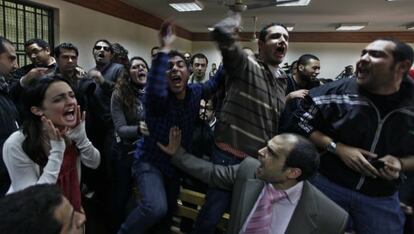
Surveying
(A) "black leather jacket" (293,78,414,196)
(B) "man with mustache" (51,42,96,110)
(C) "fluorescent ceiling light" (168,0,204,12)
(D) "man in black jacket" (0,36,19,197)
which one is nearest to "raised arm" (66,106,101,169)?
(D) "man in black jacket" (0,36,19,197)

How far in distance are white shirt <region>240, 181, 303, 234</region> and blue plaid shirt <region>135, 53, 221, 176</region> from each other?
0.77m

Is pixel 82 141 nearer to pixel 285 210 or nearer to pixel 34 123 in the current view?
pixel 34 123

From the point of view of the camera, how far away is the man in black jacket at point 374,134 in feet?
5.26

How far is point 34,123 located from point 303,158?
1.33 meters

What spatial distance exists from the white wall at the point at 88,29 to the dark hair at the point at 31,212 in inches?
199

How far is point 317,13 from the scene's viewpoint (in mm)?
8633

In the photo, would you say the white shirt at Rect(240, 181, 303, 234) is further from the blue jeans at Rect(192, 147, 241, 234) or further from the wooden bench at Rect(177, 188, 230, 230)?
the wooden bench at Rect(177, 188, 230, 230)

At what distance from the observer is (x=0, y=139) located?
191 centimetres

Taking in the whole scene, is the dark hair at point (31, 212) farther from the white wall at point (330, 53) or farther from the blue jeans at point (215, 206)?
the white wall at point (330, 53)

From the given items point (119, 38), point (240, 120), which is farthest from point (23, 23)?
point (240, 120)

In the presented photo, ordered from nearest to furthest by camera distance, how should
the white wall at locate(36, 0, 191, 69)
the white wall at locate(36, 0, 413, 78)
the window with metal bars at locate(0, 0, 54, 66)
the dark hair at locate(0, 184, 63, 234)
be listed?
the dark hair at locate(0, 184, 63, 234) < the window with metal bars at locate(0, 0, 54, 66) < the white wall at locate(36, 0, 191, 69) < the white wall at locate(36, 0, 413, 78)

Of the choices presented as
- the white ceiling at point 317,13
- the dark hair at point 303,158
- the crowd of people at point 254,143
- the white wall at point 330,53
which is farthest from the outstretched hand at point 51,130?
the white wall at point 330,53

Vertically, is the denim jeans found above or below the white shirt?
below

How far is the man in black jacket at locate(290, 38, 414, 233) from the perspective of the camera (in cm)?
160
